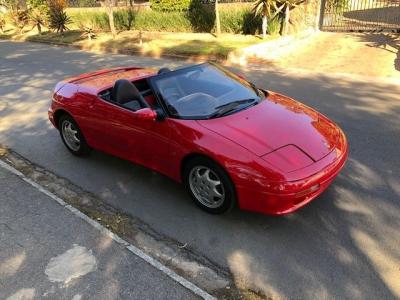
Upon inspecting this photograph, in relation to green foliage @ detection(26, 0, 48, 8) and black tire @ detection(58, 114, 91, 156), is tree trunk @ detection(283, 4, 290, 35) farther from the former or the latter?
green foliage @ detection(26, 0, 48, 8)

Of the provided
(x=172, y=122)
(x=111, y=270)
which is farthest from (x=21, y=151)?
(x=111, y=270)

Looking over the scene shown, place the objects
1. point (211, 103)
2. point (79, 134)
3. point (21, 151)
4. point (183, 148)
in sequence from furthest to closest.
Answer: point (21, 151) < point (79, 134) < point (211, 103) < point (183, 148)

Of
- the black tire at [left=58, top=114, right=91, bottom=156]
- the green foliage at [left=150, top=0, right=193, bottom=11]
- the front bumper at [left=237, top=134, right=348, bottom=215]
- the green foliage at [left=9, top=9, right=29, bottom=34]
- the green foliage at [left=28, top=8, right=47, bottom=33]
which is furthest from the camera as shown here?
the green foliage at [left=9, top=9, right=29, bottom=34]

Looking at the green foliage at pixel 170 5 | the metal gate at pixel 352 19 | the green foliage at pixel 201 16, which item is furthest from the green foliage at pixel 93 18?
the metal gate at pixel 352 19

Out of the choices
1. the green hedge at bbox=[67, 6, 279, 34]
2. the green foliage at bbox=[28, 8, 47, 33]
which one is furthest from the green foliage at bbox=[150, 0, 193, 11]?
the green foliage at bbox=[28, 8, 47, 33]

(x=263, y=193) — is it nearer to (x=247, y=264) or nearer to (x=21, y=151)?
(x=247, y=264)

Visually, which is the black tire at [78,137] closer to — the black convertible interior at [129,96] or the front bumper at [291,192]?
the black convertible interior at [129,96]

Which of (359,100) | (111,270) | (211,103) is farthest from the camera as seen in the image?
(359,100)

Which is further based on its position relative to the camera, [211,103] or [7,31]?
[7,31]

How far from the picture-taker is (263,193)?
387 centimetres

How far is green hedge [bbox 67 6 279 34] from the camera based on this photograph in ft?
57.6

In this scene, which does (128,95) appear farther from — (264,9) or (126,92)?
(264,9)

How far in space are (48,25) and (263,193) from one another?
24.6m

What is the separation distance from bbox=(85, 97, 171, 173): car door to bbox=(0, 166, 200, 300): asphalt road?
101 cm
